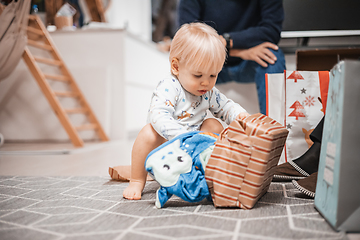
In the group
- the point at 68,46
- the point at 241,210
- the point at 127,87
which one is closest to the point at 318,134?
the point at 241,210

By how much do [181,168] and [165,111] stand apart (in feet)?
0.61

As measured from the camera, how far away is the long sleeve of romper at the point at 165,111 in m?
0.80

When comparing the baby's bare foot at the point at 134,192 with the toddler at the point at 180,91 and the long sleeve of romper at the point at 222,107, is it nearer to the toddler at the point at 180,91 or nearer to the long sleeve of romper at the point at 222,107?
the toddler at the point at 180,91

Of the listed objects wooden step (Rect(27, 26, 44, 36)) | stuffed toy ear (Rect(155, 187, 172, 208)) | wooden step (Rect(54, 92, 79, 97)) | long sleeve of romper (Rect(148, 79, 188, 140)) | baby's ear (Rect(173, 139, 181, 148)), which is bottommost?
wooden step (Rect(54, 92, 79, 97))

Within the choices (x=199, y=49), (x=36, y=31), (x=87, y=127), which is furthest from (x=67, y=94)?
(x=199, y=49)

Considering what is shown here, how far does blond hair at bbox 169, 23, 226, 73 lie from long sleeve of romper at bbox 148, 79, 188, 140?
0.30 feet

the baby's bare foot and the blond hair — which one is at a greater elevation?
the blond hair

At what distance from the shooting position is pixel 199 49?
833 mm

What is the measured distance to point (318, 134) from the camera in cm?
87

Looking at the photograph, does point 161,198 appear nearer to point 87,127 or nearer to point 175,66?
point 175,66

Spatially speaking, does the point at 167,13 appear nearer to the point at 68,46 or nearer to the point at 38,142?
the point at 68,46

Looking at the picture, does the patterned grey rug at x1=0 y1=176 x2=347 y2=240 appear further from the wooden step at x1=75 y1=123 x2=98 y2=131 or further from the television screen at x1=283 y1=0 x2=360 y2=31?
the wooden step at x1=75 y1=123 x2=98 y2=131

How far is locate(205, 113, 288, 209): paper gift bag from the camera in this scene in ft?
2.24

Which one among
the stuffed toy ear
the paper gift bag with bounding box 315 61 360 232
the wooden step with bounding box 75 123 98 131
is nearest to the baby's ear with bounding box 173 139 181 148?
the stuffed toy ear
